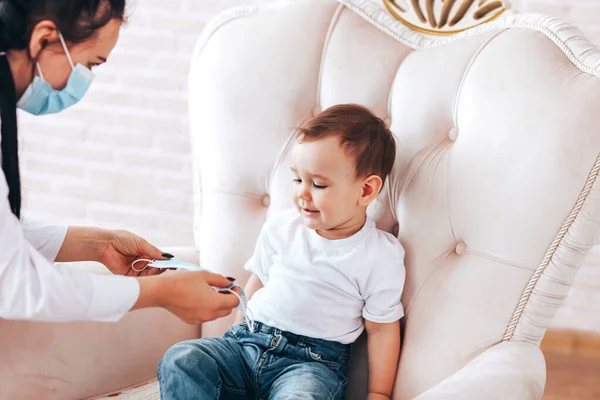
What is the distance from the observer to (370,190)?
1.22 m

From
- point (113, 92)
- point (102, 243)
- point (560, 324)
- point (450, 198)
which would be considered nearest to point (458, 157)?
point (450, 198)

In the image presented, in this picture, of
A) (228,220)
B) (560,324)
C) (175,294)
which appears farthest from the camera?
(560,324)

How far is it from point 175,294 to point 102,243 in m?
0.30

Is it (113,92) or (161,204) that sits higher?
(113,92)

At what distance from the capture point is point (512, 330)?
44.3 inches

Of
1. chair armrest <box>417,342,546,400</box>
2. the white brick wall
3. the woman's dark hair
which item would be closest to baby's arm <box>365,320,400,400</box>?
chair armrest <box>417,342,546,400</box>

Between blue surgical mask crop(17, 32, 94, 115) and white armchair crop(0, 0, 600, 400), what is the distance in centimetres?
34

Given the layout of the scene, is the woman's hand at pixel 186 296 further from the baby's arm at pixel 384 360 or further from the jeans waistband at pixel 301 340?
the baby's arm at pixel 384 360

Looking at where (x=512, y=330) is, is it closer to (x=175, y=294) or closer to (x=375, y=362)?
(x=375, y=362)

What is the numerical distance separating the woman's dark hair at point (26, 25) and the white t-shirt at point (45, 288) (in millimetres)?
111

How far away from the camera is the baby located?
3.87 ft

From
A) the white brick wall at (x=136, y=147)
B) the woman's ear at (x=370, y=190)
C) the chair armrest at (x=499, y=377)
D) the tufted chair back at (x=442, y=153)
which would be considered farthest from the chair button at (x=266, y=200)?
the white brick wall at (x=136, y=147)

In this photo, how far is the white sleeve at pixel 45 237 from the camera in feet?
4.02

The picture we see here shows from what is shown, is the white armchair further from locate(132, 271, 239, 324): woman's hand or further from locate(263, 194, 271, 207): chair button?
locate(132, 271, 239, 324): woman's hand
